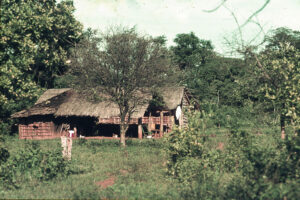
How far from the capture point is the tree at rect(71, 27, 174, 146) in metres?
19.1

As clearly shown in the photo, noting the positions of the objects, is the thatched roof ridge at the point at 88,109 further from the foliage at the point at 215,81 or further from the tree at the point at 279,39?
the foliage at the point at 215,81

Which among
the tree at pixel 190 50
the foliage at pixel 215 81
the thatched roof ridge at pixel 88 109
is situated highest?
the tree at pixel 190 50

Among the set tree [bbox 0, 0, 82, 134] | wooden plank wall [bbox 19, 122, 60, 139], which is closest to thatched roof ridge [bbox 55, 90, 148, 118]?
wooden plank wall [bbox 19, 122, 60, 139]

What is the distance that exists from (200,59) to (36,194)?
152 feet

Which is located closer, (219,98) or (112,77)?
(112,77)

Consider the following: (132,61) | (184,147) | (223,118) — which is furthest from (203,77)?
(184,147)

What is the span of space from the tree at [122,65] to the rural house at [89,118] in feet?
23.4

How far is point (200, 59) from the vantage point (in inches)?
2050

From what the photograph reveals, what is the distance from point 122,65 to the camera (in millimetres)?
19234

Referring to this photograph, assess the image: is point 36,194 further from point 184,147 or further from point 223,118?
point 223,118

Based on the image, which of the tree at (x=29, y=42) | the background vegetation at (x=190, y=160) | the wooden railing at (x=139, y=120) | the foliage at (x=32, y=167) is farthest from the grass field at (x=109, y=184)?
the wooden railing at (x=139, y=120)

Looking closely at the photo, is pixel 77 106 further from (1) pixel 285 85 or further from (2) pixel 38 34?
(1) pixel 285 85

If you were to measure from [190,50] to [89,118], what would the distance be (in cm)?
2951

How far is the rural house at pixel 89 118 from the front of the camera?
90.4 ft
